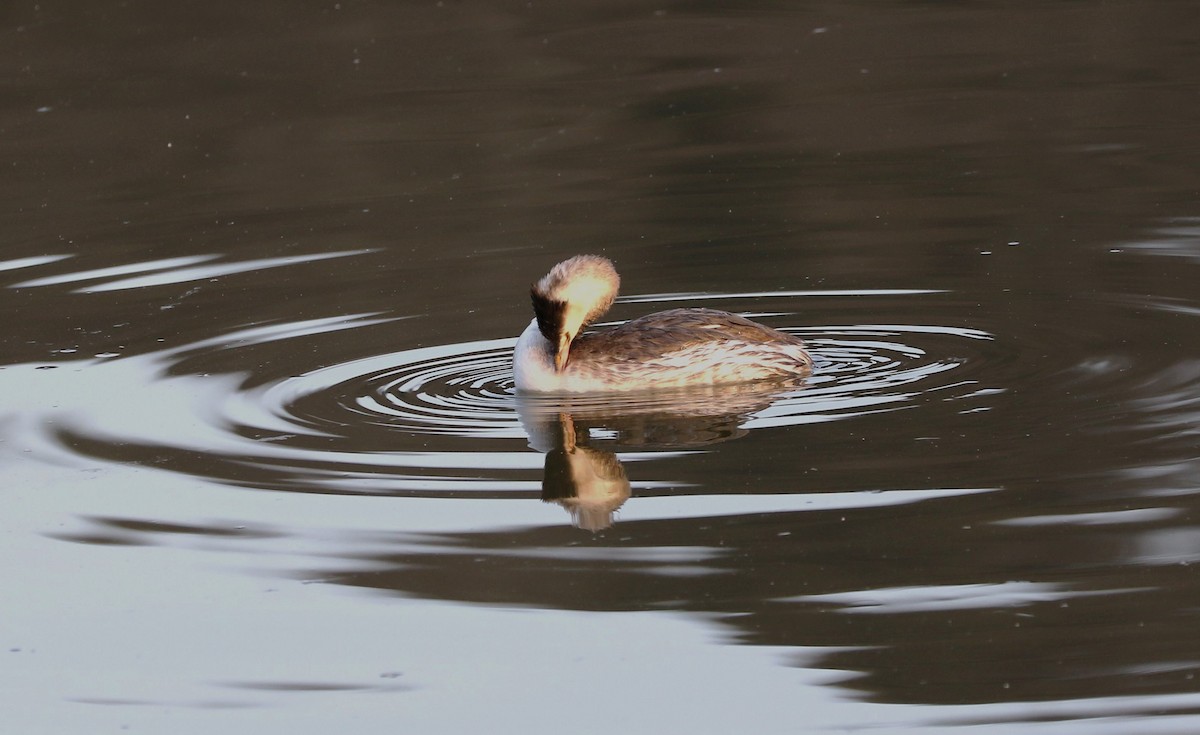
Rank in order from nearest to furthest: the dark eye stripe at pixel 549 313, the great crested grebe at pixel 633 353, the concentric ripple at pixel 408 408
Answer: the concentric ripple at pixel 408 408
the dark eye stripe at pixel 549 313
the great crested grebe at pixel 633 353

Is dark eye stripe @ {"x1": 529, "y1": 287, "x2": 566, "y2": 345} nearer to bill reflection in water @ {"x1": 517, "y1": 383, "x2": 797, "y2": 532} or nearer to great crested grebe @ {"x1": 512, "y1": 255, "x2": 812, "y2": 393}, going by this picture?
great crested grebe @ {"x1": 512, "y1": 255, "x2": 812, "y2": 393}

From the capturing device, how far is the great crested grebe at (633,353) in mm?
8930

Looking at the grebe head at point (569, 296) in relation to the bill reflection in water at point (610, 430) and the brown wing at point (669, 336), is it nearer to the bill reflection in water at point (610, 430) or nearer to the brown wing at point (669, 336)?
the brown wing at point (669, 336)

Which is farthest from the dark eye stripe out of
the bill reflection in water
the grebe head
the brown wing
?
the bill reflection in water

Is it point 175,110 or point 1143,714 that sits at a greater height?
point 175,110

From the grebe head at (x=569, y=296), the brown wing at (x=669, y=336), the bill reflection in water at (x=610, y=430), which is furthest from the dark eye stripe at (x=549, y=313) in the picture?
the bill reflection in water at (x=610, y=430)

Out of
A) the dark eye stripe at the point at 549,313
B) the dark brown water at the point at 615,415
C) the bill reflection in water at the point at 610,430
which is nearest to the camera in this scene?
the dark brown water at the point at 615,415

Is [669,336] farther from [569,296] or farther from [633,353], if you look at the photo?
[569,296]

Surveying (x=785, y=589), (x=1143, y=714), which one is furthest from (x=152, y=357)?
(x=1143, y=714)

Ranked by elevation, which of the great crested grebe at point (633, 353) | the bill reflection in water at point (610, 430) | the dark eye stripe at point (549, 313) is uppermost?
the dark eye stripe at point (549, 313)

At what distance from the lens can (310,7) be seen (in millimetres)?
20984

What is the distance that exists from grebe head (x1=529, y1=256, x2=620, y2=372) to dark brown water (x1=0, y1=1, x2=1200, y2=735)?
339mm

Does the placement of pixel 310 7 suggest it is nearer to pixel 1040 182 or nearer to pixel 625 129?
pixel 625 129

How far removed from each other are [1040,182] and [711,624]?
7.49 metres
